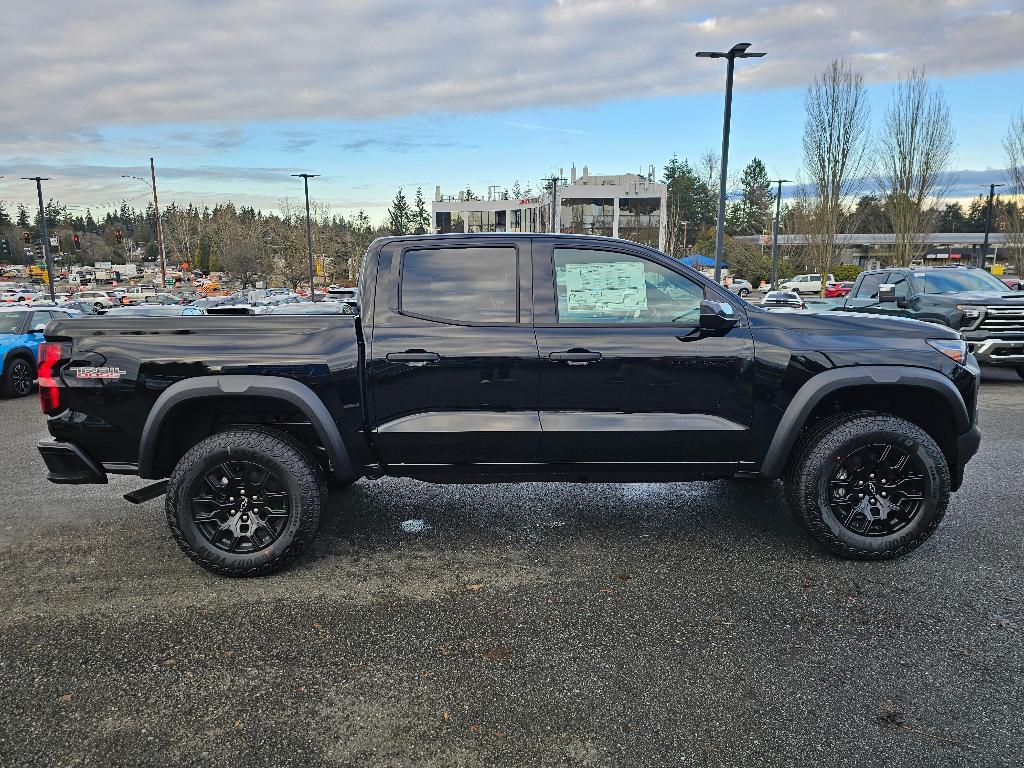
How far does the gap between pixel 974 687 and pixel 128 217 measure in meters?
174

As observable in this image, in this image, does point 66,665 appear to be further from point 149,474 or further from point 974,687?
point 974,687

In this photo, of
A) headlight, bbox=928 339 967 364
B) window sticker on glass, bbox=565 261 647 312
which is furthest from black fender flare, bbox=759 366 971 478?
window sticker on glass, bbox=565 261 647 312

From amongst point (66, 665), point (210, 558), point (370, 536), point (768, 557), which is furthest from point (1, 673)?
point (768, 557)

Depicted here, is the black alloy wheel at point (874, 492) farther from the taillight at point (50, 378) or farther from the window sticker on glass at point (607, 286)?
the taillight at point (50, 378)

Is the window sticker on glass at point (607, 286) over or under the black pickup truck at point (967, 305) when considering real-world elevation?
over

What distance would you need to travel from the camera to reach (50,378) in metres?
3.76

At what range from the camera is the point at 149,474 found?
387 cm

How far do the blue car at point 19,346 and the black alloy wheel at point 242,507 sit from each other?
26.3 feet

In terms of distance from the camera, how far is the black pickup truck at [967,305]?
980 cm

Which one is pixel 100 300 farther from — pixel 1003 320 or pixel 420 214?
pixel 420 214

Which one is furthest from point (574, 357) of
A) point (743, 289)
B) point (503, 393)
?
point (743, 289)

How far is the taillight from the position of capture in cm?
373

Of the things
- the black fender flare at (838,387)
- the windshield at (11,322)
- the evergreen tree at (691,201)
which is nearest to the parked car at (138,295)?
the windshield at (11,322)

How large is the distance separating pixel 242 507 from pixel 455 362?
1.44 metres
